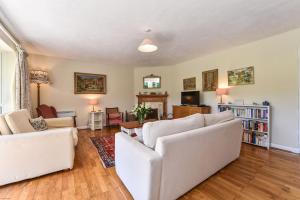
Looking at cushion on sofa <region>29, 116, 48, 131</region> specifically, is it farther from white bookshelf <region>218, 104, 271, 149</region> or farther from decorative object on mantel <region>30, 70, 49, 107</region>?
white bookshelf <region>218, 104, 271, 149</region>

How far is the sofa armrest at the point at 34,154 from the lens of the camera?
2.00 metres

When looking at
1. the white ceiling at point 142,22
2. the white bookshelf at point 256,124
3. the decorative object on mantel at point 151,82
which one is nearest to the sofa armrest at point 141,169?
the white ceiling at point 142,22

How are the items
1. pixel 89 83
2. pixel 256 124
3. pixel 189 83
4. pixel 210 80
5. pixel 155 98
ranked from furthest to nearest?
1. pixel 155 98
2. pixel 189 83
3. pixel 89 83
4. pixel 210 80
5. pixel 256 124

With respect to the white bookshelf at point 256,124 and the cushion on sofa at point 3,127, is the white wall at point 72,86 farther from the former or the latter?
the white bookshelf at point 256,124

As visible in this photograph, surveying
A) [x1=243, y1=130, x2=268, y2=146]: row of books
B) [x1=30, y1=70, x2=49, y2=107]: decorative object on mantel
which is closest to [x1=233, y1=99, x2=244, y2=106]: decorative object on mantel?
[x1=243, y1=130, x2=268, y2=146]: row of books

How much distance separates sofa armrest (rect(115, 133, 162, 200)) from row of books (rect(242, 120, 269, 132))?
3.19 m

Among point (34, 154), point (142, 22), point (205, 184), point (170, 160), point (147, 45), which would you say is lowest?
point (205, 184)

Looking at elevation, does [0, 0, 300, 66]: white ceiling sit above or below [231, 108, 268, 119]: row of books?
above

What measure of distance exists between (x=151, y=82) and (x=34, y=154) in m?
5.04

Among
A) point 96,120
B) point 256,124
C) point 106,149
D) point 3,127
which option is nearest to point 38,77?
point 96,120

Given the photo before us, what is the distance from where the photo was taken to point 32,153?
213cm

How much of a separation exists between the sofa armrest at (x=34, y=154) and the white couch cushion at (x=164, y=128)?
1.41 metres

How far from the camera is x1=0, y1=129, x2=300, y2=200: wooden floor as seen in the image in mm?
1825

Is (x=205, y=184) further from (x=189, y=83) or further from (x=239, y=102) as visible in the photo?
(x=189, y=83)
